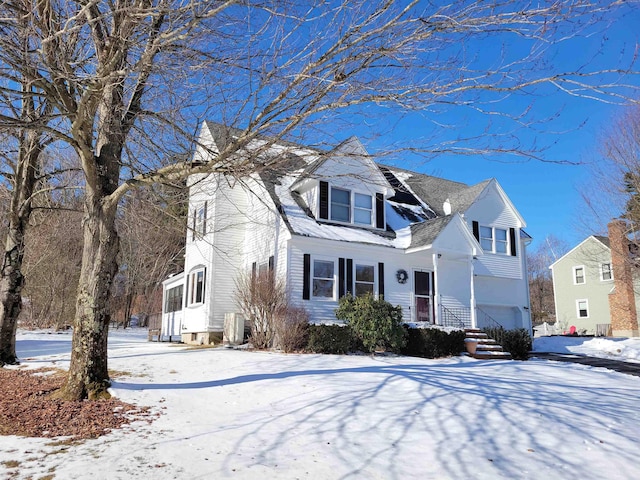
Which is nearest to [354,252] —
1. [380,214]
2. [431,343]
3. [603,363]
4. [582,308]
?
[380,214]

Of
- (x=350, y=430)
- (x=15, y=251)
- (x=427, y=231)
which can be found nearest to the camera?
(x=350, y=430)

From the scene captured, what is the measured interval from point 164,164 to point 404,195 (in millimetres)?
14080

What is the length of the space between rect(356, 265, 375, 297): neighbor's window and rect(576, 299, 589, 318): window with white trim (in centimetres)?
2372

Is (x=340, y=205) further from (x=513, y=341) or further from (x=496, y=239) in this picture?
(x=496, y=239)

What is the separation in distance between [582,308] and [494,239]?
18.1m

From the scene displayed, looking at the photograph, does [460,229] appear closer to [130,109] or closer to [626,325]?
[130,109]

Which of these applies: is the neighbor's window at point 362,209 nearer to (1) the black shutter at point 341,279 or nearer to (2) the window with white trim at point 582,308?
(1) the black shutter at point 341,279

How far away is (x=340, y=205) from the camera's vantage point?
54.5ft

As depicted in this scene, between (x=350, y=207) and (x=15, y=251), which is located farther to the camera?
(x=350, y=207)

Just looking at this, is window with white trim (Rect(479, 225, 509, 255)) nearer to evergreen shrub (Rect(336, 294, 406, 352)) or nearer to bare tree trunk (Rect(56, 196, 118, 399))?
evergreen shrub (Rect(336, 294, 406, 352))

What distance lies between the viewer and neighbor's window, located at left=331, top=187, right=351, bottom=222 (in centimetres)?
1652

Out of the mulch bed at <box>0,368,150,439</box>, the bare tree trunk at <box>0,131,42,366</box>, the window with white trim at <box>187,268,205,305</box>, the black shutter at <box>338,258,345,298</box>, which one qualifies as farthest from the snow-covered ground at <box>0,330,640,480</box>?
the window with white trim at <box>187,268,205,305</box>

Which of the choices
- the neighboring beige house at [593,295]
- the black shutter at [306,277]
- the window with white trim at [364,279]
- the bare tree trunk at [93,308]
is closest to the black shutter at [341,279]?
the window with white trim at [364,279]

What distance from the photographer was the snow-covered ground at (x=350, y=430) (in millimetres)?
4488
